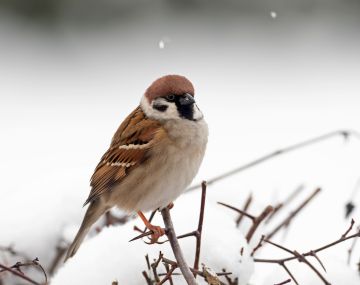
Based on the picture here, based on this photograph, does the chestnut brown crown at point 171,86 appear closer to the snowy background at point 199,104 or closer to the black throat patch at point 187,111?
the black throat patch at point 187,111

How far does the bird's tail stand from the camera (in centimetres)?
234

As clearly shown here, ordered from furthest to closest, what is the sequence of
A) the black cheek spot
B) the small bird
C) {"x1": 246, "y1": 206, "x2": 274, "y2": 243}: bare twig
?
the black cheek spot
the small bird
{"x1": 246, "y1": 206, "x2": 274, "y2": 243}: bare twig

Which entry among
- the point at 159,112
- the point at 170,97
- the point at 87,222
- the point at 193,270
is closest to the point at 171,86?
the point at 170,97

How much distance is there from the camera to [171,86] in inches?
95.7

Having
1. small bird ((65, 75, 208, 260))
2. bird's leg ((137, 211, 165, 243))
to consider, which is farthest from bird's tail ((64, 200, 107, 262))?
bird's leg ((137, 211, 165, 243))

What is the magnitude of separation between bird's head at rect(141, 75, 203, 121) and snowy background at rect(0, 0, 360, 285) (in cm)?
29

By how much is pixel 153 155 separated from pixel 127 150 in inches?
5.1

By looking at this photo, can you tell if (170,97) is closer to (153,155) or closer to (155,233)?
(153,155)

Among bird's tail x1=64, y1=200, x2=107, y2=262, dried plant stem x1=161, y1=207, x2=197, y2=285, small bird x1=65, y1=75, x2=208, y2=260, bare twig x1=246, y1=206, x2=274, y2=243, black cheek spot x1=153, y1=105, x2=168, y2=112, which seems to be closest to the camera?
dried plant stem x1=161, y1=207, x2=197, y2=285

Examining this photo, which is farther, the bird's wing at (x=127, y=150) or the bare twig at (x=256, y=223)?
the bird's wing at (x=127, y=150)

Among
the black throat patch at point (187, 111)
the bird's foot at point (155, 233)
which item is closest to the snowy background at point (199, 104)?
the bird's foot at point (155, 233)

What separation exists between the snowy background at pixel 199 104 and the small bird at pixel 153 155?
0.10m

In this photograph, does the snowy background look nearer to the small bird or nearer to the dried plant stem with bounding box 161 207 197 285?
the small bird

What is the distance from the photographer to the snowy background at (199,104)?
8.21 ft
